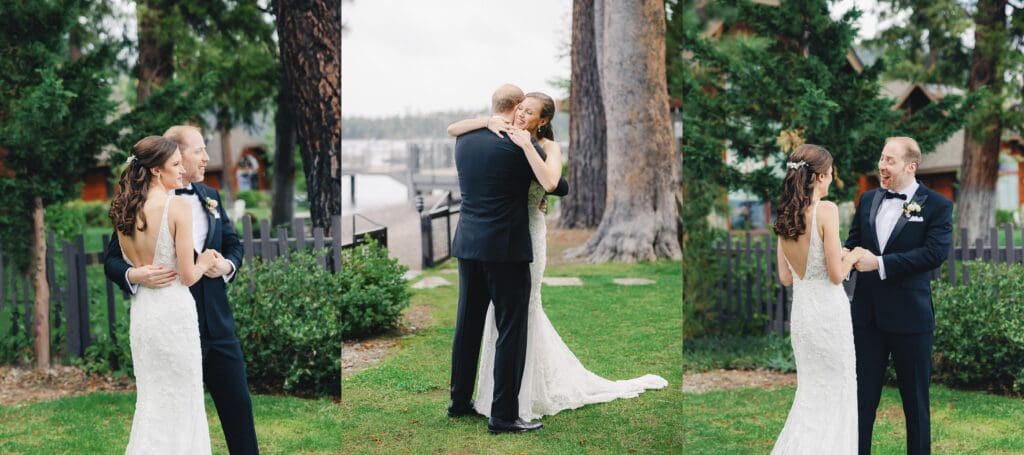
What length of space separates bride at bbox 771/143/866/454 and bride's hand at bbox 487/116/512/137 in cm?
124

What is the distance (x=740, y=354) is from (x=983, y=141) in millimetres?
2440

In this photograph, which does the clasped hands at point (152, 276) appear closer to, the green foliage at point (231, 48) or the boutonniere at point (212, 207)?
the boutonniere at point (212, 207)

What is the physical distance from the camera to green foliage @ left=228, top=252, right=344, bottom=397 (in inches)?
242

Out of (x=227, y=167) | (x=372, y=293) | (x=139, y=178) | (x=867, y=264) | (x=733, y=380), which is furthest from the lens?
(x=227, y=167)

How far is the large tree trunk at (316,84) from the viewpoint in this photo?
589cm

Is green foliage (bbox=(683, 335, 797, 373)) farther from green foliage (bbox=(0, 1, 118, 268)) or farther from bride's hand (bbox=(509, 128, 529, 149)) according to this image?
green foliage (bbox=(0, 1, 118, 268))

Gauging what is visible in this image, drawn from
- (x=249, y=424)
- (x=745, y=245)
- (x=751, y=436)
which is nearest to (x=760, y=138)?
(x=745, y=245)

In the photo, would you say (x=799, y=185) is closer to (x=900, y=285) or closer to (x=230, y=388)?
(x=900, y=285)

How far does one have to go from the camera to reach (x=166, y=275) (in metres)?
3.64

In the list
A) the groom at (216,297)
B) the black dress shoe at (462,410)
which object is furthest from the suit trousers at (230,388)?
the black dress shoe at (462,410)

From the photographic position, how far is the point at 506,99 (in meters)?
4.26

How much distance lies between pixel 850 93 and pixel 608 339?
9.74ft

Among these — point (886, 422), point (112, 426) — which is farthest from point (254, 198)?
point (886, 422)

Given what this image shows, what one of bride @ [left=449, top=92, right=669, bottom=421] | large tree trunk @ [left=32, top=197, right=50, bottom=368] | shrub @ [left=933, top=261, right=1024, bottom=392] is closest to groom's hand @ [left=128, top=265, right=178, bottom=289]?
bride @ [left=449, top=92, right=669, bottom=421]
